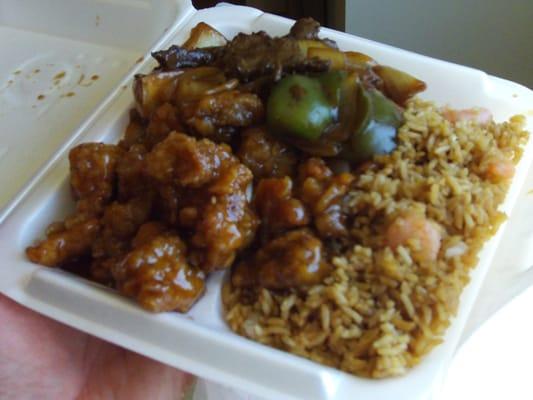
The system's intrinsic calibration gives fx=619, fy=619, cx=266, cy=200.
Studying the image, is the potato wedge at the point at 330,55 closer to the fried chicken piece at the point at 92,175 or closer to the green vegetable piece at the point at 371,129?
the green vegetable piece at the point at 371,129

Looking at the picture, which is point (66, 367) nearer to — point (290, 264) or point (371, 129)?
point (290, 264)

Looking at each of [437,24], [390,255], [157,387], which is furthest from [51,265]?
[437,24]

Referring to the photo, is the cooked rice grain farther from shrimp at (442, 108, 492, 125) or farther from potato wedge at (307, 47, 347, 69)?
potato wedge at (307, 47, 347, 69)

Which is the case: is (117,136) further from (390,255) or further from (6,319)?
(390,255)

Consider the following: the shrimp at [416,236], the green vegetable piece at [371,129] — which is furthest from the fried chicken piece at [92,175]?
the shrimp at [416,236]

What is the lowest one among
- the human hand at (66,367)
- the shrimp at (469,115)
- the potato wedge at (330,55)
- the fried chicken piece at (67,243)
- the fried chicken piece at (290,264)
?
the human hand at (66,367)

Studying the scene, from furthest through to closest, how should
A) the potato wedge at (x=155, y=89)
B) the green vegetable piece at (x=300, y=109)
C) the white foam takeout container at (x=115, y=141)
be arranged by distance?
the potato wedge at (x=155, y=89) → the green vegetable piece at (x=300, y=109) → the white foam takeout container at (x=115, y=141)

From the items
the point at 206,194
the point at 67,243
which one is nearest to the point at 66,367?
the point at 67,243
